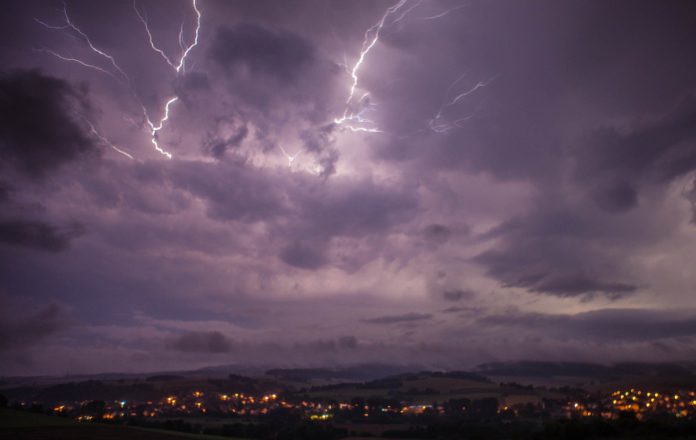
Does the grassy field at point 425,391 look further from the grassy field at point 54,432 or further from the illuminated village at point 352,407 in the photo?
the grassy field at point 54,432

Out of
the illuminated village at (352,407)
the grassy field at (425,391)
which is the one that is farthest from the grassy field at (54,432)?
the grassy field at (425,391)

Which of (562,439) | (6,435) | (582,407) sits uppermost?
(6,435)

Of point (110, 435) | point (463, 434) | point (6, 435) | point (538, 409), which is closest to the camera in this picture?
point (6, 435)

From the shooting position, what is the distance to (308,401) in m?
116

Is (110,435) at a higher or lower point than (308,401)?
higher

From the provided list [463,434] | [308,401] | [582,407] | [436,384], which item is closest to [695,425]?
[463,434]

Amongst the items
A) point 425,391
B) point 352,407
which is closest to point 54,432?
point 352,407

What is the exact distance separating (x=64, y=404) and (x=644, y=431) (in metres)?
126

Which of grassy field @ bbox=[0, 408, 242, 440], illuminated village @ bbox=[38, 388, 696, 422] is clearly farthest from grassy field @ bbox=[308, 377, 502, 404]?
grassy field @ bbox=[0, 408, 242, 440]

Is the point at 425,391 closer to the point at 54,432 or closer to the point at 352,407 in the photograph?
the point at 352,407

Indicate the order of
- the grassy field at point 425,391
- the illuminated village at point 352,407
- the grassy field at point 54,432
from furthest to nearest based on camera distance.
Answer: the grassy field at point 425,391
the illuminated village at point 352,407
the grassy field at point 54,432

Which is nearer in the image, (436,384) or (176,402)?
(176,402)

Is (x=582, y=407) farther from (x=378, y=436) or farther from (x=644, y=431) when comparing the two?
(x=644, y=431)

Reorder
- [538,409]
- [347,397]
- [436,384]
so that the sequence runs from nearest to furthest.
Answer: [538,409] < [347,397] < [436,384]
